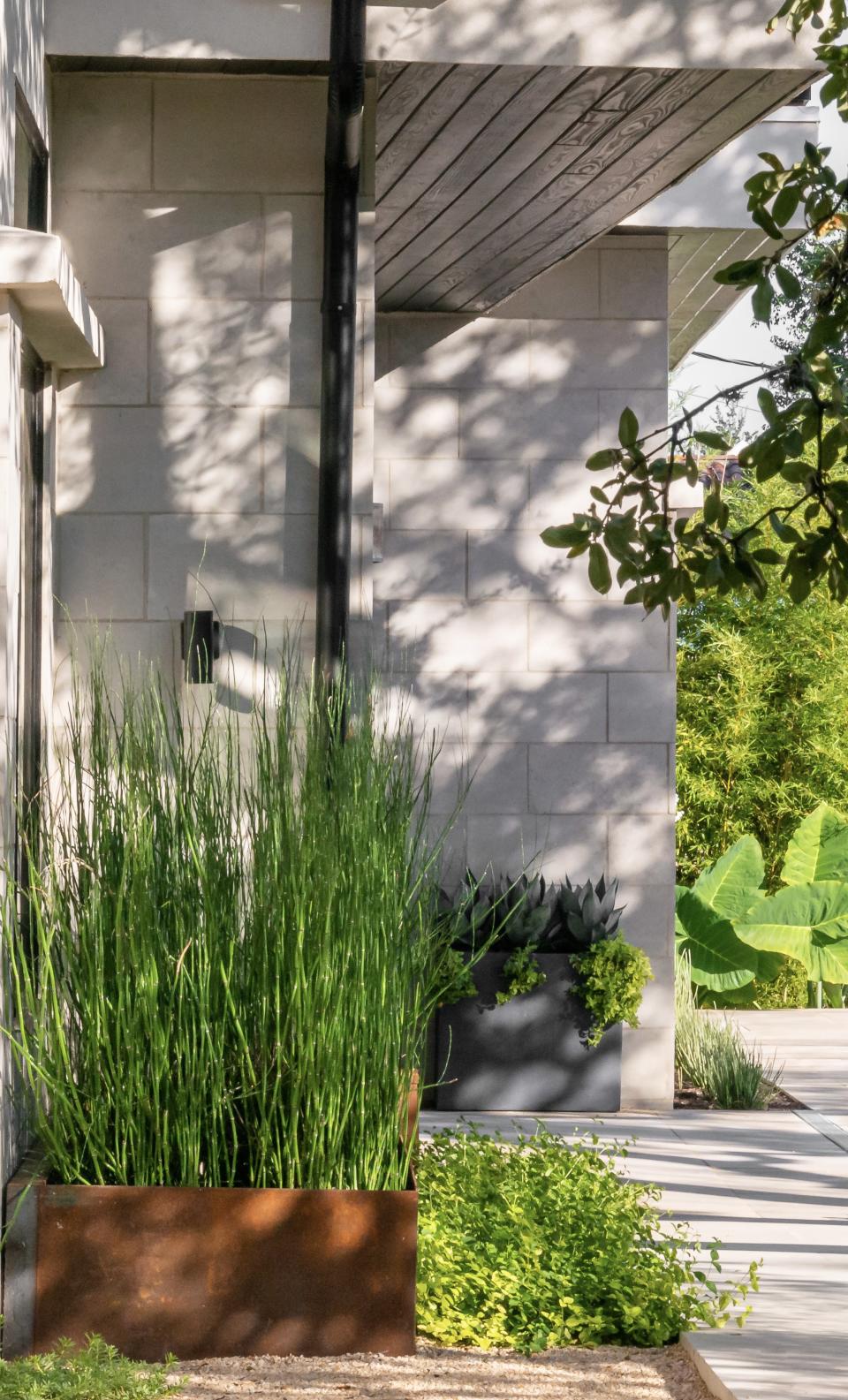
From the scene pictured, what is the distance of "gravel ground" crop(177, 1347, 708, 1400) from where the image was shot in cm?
277

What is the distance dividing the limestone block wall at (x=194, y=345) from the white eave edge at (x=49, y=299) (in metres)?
0.17

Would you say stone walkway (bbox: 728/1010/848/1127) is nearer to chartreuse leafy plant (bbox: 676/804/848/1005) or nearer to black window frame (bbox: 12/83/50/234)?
chartreuse leafy plant (bbox: 676/804/848/1005)

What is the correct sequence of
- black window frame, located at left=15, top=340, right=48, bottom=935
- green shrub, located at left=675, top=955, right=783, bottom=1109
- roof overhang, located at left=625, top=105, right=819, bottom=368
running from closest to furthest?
1. black window frame, located at left=15, top=340, right=48, bottom=935
2. roof overhang, located at left=625, top=105, right=819, bottom=368
3. green shrub, located at left=675, top=955, right=783, bottom=1109

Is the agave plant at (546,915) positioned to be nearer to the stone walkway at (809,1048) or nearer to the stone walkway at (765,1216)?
the stone walkway at (765,1216)

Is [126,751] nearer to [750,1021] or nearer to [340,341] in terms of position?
[340,341]

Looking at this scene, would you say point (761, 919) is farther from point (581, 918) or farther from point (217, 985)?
point (217, 985)

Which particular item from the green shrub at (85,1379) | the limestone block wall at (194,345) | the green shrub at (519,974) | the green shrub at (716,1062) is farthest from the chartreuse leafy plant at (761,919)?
the green shrub at (85,1379)

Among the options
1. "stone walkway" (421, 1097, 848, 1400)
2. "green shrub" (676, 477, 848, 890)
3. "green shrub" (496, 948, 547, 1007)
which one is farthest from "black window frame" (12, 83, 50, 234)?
"green shrub" (676, 477, 848, 890)

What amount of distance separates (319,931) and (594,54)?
2245 millimetres

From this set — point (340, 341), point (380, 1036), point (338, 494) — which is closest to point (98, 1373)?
point (380, 1036)

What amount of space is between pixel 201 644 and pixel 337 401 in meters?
0.72

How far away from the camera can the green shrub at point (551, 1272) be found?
3.15m

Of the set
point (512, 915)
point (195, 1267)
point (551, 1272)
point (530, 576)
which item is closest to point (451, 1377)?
point (551, 1272)

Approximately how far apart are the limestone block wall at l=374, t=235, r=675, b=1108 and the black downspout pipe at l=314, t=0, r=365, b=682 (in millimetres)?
2250
